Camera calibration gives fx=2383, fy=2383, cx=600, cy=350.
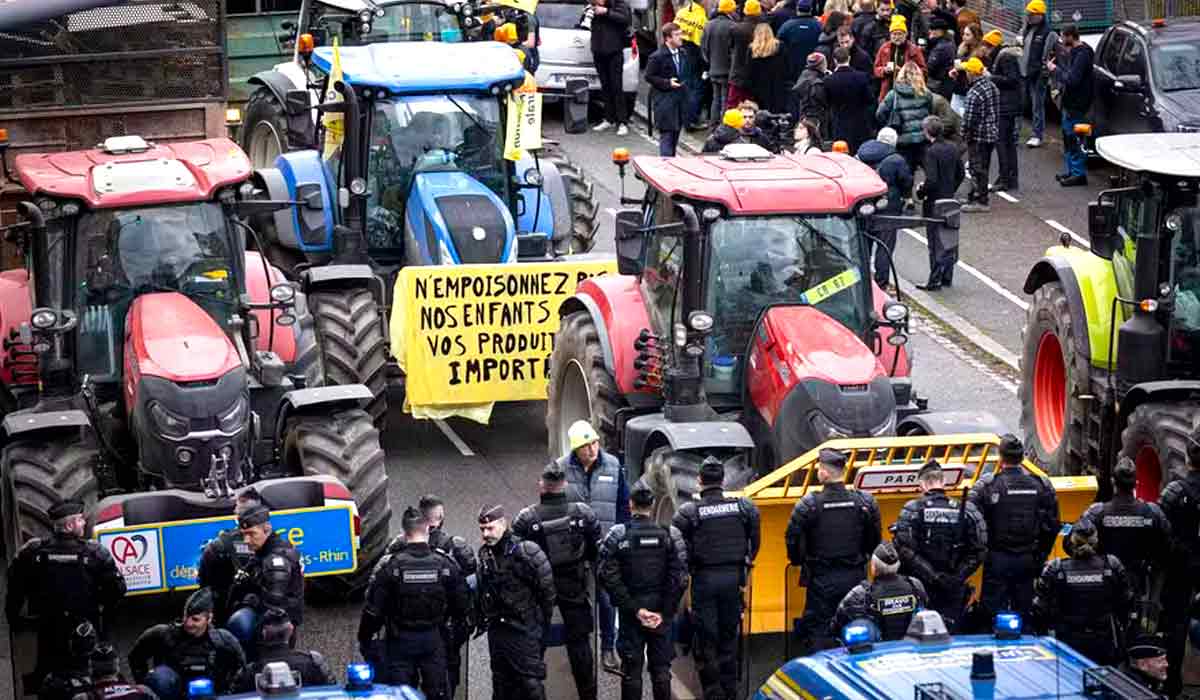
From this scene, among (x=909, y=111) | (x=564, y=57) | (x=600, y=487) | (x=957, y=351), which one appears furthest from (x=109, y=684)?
(x=564, y=57)

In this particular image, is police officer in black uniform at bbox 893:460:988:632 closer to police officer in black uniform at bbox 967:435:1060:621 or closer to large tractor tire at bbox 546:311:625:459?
police officer in black uniform at bbox 967:435:1060:621

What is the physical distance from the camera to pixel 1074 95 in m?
24.6

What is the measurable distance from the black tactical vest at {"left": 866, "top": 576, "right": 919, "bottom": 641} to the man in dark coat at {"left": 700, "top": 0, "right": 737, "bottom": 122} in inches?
598

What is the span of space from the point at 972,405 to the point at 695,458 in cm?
568

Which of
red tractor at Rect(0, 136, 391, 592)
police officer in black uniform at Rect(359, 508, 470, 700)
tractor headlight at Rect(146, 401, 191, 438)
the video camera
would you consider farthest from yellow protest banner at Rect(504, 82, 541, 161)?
police officer in black uniform at Rect(359, 508, 470, 700)

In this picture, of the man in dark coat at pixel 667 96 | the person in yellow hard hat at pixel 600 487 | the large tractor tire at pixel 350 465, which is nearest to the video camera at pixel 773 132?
the man in dark coat at pixel 667 96

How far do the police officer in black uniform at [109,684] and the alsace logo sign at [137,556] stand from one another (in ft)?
6.26

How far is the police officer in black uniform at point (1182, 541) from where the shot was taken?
41.7 ft

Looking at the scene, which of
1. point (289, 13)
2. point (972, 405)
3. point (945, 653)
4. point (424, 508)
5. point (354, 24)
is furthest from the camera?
point (289, 13)

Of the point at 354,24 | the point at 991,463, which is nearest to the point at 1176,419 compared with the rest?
the point at 991,463

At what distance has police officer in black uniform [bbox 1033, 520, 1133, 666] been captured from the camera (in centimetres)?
1178

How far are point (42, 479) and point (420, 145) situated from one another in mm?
5536

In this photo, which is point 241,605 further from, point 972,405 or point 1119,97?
point 1119,97

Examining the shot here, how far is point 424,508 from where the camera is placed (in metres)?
11.9
